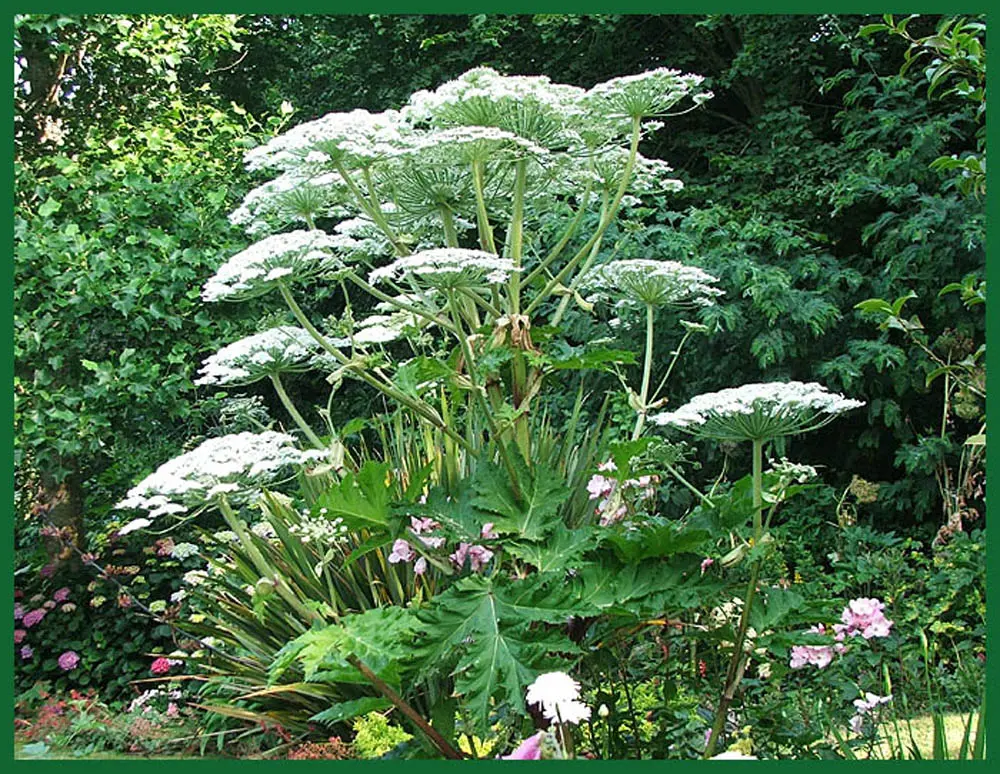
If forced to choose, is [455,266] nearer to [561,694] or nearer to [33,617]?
[561,694]

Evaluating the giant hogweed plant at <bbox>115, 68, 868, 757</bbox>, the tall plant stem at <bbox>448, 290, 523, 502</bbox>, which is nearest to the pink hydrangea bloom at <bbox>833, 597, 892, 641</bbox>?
the giant hogweed plant at <bbox>115, 68, 868, 757</bbox>

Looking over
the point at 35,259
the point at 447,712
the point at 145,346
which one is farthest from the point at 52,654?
the point at 447,712

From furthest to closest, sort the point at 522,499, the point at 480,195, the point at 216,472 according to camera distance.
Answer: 1. the point at 480,195
2. the point at 216,472
3. the point at 522,499

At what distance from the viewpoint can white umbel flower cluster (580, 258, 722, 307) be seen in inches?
117

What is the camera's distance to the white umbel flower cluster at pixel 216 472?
2.42 meters

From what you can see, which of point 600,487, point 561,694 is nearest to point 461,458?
point 600,487

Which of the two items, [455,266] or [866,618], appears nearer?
[455,266]

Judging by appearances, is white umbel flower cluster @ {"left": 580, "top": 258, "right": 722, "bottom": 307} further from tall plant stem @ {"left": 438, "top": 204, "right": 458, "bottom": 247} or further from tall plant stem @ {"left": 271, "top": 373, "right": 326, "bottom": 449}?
tall plant stem @ {"left": 271, "top": 373, "right": 326, "bottom": 449}

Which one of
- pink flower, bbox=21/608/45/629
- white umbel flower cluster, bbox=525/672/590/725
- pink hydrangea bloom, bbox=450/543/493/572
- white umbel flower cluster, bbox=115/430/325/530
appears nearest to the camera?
white umbel flower cluster, bbox=525/672/590/725

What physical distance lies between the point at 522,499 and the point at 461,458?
1.25 m

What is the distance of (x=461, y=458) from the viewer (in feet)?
11.6

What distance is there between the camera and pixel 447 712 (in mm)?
2168

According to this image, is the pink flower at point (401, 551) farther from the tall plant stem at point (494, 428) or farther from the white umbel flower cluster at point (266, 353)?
the white umbel flower cluster at point (266, 353)

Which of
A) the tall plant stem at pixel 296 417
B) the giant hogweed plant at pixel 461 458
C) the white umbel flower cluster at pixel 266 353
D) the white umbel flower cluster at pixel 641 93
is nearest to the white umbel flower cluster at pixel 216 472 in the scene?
the giant hogweed plant at pixel 461 458
